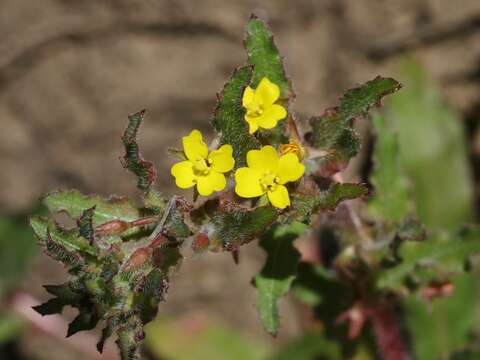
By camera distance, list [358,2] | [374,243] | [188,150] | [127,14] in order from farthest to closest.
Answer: [358,2], [127,14], [374,243], [188,150]

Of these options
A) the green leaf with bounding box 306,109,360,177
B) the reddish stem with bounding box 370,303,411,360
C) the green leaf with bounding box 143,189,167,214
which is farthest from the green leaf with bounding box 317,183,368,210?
the reddish stem with bounding box 370,303,411,360

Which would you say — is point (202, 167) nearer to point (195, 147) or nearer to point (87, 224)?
point (195, 147)

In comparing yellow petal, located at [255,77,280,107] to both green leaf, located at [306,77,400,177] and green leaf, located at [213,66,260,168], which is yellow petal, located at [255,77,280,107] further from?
green leaf, located at [306,77,400,177]

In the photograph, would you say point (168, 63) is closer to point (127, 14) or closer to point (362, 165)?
point (127, 14)

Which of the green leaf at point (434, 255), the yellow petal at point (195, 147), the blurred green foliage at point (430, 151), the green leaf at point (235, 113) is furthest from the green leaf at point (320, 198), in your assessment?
the blurred green foliage at point (430, 151)

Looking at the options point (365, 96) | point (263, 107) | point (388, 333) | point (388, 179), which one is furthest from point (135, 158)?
point (388, 333)

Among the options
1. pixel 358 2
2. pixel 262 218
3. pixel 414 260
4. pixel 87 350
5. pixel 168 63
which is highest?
pixel 358 2

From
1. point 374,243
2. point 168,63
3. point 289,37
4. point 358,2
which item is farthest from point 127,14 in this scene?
point 374,243
